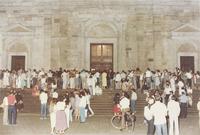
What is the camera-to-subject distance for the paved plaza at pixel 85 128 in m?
18.6

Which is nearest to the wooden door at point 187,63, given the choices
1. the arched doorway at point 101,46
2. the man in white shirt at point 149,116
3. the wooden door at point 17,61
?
the arched doorway at point 101,46

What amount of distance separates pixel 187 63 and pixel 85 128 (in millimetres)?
14488

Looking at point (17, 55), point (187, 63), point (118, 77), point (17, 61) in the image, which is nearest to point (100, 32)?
point (118, 77)

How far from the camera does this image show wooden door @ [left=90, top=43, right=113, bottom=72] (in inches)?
1302

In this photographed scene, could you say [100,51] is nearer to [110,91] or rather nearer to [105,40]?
[105,40]

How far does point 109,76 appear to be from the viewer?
29.2 meters

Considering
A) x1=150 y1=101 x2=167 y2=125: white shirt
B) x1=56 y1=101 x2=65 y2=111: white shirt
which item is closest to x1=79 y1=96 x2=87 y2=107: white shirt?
x1=56 y1=101 x2=65 y2=111: white shirt

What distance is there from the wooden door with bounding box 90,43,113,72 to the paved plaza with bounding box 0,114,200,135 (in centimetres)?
1023

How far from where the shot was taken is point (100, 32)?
3275 centimetres

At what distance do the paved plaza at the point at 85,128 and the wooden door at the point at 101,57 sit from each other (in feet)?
33.6

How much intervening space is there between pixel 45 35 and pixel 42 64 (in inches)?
85.3

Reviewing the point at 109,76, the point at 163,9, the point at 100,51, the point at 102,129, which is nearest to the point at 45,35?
the point at 100,51

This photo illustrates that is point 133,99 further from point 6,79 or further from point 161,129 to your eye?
point 6,79

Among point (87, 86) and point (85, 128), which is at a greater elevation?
point (87, 86)
